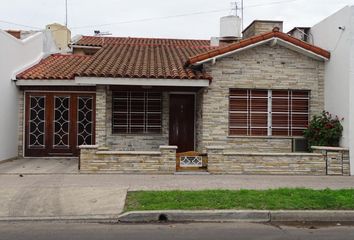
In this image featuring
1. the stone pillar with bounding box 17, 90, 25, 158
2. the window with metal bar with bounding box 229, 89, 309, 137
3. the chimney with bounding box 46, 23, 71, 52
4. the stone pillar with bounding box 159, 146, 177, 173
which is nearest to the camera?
the stone pillar with bounding box 159, 146, 177, 173

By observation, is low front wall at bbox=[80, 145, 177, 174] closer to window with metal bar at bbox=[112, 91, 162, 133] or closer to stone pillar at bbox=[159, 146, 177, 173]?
stone pillar at bbox=[159, 146, 177, 173]

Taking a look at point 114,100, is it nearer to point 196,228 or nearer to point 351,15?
point 351,15

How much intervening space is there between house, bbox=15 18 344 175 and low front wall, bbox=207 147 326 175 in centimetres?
3

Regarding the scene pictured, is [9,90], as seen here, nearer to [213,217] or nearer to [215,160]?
[215,160]

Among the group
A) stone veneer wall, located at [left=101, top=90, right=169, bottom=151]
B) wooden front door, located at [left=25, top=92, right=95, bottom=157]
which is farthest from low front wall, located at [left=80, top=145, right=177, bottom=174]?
wooden front door, located at [left=25, top=92, right=95, bottom=157]

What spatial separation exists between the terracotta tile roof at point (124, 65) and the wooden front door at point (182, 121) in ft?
4.46

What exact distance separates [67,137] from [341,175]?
32.4 feet

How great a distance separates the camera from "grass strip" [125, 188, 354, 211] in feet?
28.8

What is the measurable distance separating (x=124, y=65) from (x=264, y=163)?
19.3 feet

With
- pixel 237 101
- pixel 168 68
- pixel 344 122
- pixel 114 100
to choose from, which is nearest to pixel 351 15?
pixel 344 122

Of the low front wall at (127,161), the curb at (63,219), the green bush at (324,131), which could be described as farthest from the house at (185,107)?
the curb at (63,219)

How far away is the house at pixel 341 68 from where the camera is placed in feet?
45.3

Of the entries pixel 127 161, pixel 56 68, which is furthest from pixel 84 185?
pixel 56 68

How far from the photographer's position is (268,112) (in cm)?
1561
